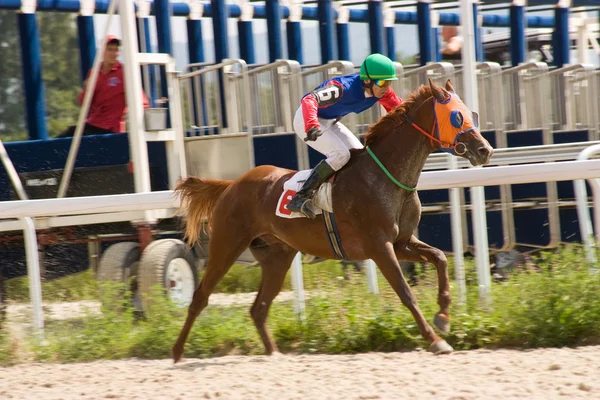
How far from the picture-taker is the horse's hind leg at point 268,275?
228 inches

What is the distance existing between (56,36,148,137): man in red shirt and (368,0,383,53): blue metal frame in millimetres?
4209

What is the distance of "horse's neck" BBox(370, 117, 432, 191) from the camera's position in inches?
211

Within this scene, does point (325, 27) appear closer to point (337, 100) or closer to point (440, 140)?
point (337, 100)

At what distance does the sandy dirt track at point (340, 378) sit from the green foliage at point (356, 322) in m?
0.23

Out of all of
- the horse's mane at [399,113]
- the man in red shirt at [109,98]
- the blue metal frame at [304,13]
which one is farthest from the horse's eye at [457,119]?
the blue metal frame at [304,13]

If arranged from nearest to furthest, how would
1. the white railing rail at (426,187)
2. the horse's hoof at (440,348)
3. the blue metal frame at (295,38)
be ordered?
the horse's hoof at (440,348), the white railing rail at (426,187), the blue metal frame at (295,38)

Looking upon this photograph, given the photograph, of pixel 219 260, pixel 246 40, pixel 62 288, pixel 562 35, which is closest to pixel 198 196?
pixel 219 260

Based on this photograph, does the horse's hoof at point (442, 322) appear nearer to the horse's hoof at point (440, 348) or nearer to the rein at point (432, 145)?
the horse's hoof at point (440, 348)

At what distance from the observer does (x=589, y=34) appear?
13898 mm

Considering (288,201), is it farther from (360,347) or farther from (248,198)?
(360,347)

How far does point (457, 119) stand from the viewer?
5199mm

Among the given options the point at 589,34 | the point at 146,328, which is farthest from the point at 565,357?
the point at 589,34

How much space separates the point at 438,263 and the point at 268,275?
113cm

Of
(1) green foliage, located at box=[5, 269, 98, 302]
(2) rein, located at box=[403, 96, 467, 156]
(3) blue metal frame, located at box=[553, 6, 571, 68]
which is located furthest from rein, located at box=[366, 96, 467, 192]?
(3) blue metal frame, located at box=[553, 6, 571, 68]
